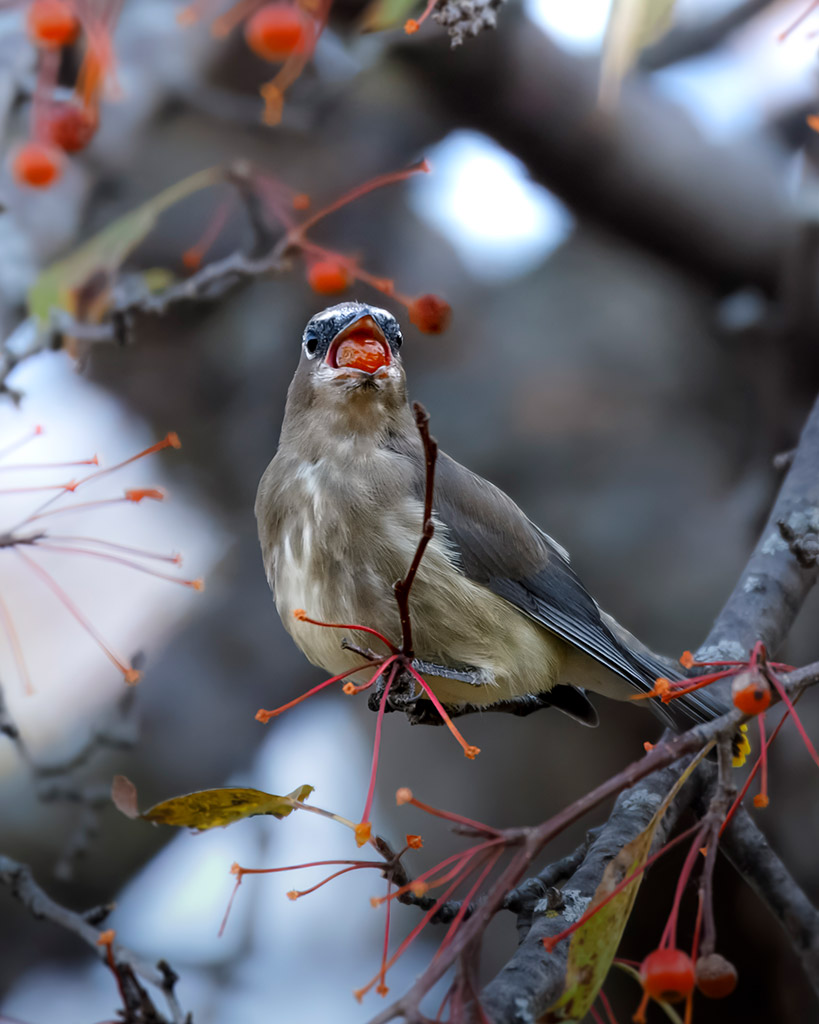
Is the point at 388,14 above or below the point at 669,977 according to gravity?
above

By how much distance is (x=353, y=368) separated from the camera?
298 centimetres

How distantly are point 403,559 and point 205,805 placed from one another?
1182mm

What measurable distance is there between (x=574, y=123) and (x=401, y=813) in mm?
2824

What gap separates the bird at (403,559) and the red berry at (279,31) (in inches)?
34.1

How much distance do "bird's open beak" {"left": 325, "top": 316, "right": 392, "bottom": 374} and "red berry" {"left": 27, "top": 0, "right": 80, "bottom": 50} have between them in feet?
3.35

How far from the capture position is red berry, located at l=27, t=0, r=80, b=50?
2172mm

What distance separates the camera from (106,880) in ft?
14.2

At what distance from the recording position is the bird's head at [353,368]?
297 centimetres

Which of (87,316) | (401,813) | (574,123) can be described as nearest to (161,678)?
(401,813)

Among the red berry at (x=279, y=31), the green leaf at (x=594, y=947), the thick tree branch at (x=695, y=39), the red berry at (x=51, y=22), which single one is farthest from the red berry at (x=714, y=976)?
the thick tree branch at (x=695, y=39)

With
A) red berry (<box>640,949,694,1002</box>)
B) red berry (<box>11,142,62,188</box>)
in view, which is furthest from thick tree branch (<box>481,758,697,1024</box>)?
red berry (<box>11,142,62,188</box>)

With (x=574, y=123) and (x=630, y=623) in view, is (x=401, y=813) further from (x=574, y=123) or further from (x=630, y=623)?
(x=574, y=123)

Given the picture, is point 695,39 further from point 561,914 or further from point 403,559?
point 561,914

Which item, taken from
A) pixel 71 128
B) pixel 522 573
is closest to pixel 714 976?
pixel 522 573
